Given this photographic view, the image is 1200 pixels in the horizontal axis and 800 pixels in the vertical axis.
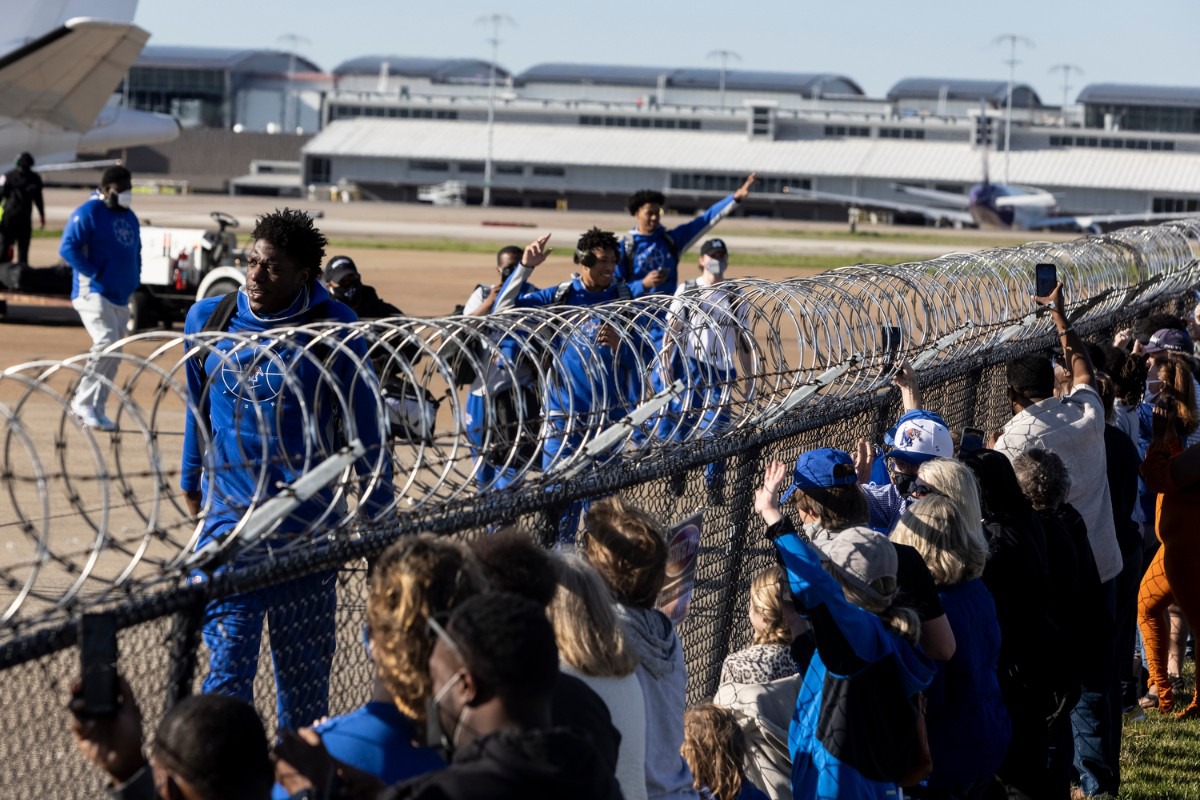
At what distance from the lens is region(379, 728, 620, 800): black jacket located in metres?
2.48

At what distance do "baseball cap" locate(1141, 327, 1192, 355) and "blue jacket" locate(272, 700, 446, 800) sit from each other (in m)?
7.27

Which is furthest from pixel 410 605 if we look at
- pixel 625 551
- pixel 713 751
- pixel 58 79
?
pixel 58 79

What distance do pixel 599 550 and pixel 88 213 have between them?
10749 mm

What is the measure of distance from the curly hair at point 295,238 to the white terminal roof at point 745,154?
113m

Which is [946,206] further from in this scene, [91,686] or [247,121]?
[91,686]

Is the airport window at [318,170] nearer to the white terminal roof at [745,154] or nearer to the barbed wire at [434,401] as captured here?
the white terminal roof at [745,154]

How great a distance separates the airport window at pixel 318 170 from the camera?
126 m

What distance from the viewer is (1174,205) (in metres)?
115

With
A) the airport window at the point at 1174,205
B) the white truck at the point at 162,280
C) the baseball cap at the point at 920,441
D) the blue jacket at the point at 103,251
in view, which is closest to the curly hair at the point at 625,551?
the baseball cap at the point at 920,441

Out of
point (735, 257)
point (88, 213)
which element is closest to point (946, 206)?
point (735, 257)

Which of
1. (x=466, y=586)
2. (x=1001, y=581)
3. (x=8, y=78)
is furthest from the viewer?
(x=8, y=78)

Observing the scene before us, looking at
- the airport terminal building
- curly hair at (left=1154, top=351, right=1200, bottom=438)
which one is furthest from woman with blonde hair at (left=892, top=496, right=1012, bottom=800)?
the airport terminal building

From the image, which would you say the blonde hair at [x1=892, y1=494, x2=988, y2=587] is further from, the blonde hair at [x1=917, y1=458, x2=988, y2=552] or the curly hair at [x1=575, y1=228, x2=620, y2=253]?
the curly hair at [x1=575, y1=228, x2=620, y2=253]

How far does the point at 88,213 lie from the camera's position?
1345cm
